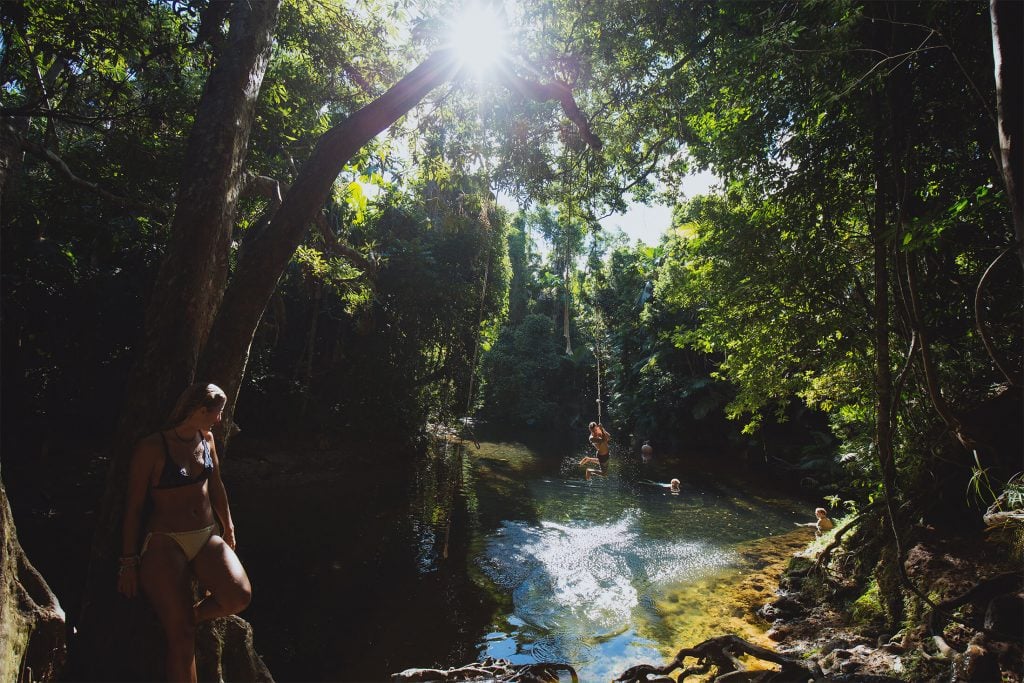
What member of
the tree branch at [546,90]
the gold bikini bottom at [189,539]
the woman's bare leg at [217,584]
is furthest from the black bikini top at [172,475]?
the tree branch at [546,90]

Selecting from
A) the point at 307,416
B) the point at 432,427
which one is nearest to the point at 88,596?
the point at 307,416

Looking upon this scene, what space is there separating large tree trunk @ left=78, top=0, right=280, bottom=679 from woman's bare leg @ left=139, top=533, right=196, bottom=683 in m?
0.13

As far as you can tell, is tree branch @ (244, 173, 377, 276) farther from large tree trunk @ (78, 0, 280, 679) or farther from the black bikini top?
the black bikini top

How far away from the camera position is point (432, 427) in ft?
69.3

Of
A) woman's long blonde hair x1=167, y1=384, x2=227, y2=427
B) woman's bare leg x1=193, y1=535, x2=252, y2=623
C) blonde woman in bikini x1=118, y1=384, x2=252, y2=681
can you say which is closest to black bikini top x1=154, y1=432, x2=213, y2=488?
blonde woman in bikini x1=118, y1=384, x2=252, y2=681

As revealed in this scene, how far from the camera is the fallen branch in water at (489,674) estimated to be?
456 centimetres

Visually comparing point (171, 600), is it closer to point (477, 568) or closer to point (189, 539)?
point (189, 539)

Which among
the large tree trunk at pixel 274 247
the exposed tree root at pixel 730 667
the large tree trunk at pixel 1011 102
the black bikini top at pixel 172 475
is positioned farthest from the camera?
the exposed tree root at pixel 730 667

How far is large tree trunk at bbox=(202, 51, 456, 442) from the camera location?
3.38 metres

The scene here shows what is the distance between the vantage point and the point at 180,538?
2.93 metres

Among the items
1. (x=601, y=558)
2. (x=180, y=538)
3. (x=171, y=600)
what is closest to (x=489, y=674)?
(x=171, y=600)

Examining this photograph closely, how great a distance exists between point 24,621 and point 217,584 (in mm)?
826

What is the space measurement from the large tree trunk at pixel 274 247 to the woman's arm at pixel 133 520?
68 centimetres

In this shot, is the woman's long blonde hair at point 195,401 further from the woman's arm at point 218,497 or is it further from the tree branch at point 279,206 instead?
the tree branch at point 279,206
